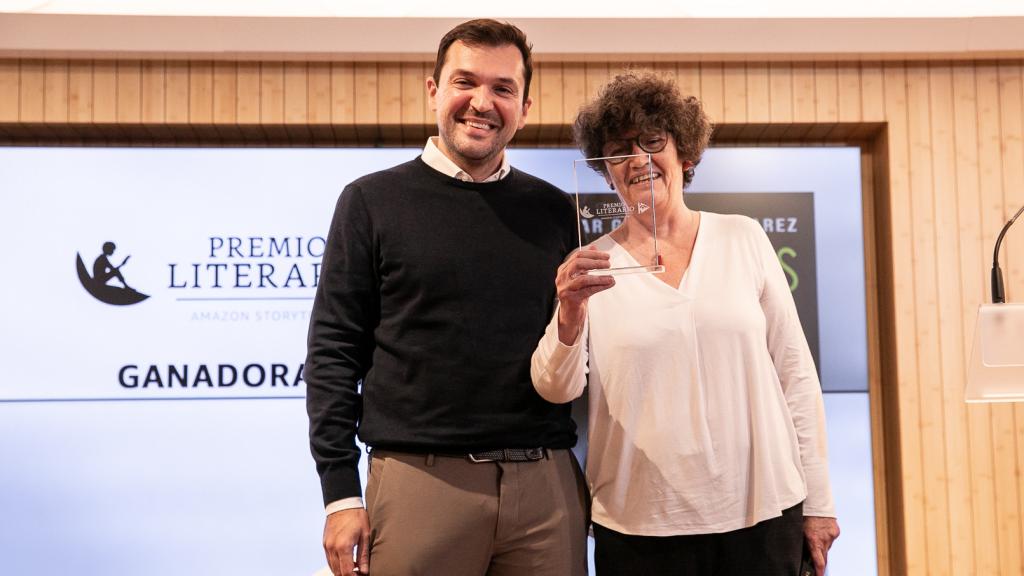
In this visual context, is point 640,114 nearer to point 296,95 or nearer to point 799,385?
point 799,385

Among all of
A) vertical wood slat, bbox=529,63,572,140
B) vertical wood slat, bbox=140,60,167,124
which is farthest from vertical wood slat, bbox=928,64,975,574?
vertical wood slat, bbox=140,60,167,124

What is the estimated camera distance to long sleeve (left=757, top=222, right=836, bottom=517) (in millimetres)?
1877

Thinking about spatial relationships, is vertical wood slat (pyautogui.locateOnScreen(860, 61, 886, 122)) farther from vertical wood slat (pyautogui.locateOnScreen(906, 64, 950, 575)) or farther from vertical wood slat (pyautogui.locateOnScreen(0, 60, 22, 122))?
vertical wood slat (pyautogui.locateOnScreen(0, 60, 22, 122))

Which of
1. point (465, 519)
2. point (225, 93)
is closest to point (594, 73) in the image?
point (225, 93)

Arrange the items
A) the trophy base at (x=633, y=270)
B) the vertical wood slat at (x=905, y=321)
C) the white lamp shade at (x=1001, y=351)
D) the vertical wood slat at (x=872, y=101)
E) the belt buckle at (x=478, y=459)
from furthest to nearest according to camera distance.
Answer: the vertical wood slat at (x=872, y=101) → the vertical wood slat at (x=905, y=321) → the white lamp shade at (x=1001, y=351) → the belt buckle at (x=478, y=459) → the trophy base at (x=633, y=270)

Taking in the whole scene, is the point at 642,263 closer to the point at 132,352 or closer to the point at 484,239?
the point at 484,239

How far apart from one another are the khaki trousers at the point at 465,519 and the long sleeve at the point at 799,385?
56 cm

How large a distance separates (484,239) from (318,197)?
2291 millimetres

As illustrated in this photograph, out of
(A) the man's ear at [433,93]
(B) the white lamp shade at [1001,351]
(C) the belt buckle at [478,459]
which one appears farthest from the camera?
(A) the man's ear at [433,93]

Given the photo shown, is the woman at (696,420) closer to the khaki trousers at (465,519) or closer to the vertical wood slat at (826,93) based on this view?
the khaki trousers at (465,519)

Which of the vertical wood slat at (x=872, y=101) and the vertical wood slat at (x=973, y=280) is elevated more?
the vertical wood slat at (x=872, y=101)

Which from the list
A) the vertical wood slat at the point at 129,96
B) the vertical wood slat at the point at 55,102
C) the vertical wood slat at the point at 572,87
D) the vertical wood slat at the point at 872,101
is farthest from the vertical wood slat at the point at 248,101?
the vertical wood slat at the point at 872,101

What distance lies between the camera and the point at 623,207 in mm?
1776

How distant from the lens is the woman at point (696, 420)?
5.82ft
